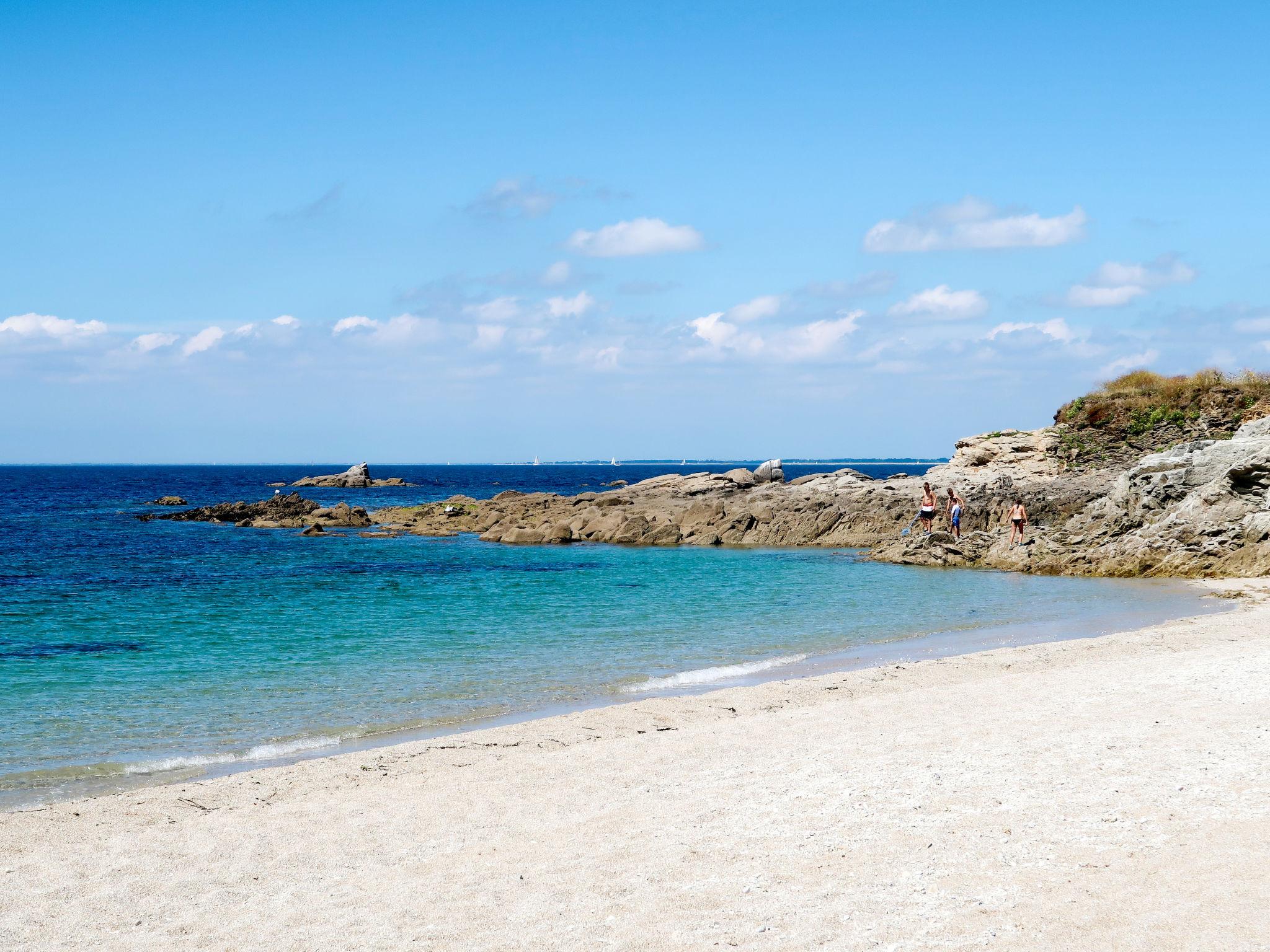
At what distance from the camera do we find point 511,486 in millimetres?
111688

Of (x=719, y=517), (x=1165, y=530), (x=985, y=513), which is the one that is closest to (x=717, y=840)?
(x=1165, y=530)

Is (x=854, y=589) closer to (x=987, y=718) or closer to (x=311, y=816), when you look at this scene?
(x=987, y=718)

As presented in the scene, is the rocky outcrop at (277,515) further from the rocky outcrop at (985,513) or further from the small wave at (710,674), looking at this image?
the small wave at (710,674)

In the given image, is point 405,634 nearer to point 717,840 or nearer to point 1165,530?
point 717,840

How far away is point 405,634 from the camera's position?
749 inches

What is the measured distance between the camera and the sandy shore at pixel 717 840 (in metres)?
5.63

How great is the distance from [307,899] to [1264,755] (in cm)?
763

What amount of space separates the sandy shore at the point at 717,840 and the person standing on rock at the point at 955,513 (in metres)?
23.8

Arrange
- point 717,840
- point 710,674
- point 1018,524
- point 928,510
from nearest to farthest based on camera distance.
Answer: point 717,840, point 710,674, point 1018,524, point 928,510

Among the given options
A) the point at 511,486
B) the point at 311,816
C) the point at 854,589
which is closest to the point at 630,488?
the point at 854,589

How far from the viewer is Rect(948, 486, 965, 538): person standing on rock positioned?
34.8 meters

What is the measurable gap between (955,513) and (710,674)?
22.3m

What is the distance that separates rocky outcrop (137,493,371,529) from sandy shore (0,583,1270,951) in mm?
43355

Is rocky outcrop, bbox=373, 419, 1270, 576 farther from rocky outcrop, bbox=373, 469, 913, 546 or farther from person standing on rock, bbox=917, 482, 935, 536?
person standing on rock, bbox=917, 482, 935, 536
